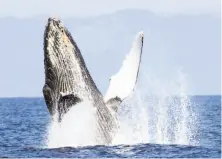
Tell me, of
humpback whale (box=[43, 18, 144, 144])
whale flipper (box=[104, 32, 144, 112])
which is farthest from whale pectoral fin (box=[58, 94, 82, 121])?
whale flipper (box=[104, 32, 144, 112])

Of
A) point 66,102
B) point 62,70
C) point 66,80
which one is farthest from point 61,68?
point 66,102

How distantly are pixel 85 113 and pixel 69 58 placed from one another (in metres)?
1.56

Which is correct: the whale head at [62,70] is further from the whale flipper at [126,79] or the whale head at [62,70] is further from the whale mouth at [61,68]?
the whale flipper at [126,79]

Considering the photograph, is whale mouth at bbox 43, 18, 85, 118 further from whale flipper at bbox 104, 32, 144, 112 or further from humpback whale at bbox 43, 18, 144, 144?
whale flipper at bbox 104, 32, 144, 112

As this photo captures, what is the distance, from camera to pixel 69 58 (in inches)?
727

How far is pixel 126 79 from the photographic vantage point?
19203 mm

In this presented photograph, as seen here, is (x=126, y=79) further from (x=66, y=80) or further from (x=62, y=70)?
(x=62, y=70)

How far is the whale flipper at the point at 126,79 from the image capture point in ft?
62.4

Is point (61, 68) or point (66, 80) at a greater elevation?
point (61, 68)

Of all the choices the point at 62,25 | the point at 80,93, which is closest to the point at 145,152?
the point at 80,93

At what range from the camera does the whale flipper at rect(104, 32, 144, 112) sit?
19031 millimetres

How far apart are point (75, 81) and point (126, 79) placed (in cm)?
141

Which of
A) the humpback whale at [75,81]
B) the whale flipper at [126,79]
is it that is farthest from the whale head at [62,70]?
the whale flipper at [126,79]

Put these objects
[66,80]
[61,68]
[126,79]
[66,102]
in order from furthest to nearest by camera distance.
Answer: [126,79], [66,102], [66,80], [61,68]
